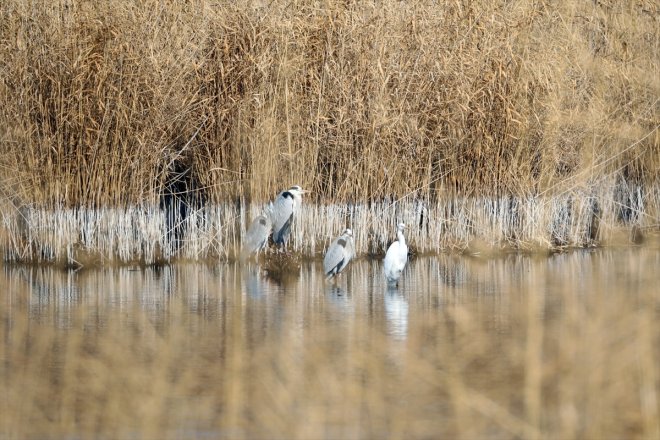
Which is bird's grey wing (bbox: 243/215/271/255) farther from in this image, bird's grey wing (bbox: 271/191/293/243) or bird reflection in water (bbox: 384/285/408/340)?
bird reflection in water (bbox: 384/285/408/340)

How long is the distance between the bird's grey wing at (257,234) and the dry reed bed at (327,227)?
34 cm

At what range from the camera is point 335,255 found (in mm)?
8984

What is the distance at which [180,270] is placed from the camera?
9.69 metres

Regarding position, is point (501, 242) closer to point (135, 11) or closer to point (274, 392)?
point (135, 11)

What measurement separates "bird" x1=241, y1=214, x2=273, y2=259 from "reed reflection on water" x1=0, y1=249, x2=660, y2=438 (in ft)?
0.68

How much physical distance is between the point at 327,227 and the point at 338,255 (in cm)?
130

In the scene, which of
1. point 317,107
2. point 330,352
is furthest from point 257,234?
point 330,352

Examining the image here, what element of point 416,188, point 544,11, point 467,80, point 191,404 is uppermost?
point 544,11

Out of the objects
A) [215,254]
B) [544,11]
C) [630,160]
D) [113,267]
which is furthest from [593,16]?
[113,267]

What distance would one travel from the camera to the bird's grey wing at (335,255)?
8.94 metres

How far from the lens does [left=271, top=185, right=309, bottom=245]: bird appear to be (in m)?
9.46

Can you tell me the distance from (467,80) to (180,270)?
9.84ft

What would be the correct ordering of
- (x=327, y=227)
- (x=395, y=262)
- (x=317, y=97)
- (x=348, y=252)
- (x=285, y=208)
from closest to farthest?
(x=395, y=262) → (x=348, y=252) → (x=285, y=208) → (x=317, y=97) → (x=327, y=227)

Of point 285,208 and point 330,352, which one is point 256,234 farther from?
point 330,352
